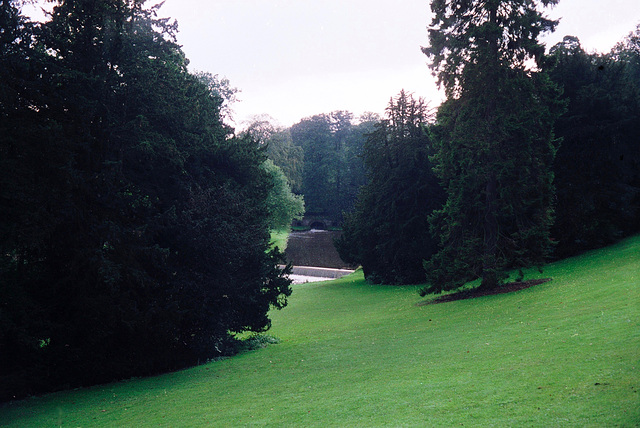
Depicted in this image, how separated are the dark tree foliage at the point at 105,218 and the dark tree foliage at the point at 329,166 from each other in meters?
85.9

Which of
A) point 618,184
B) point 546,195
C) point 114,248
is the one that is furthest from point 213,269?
point 618,184

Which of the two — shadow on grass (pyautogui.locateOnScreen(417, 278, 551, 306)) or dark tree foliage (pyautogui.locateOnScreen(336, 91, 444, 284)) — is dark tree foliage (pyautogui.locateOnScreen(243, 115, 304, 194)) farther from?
shadow on grass (pyautogui.locateOnScreen(417, 278, 551, 306))

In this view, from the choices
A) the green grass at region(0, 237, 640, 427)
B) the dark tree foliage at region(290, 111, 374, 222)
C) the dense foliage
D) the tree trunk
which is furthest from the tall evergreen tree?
the dark tree foliage at region(290, 111, 374, 222)

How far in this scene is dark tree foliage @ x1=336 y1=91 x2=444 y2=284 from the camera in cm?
3584

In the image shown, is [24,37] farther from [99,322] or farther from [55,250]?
[99,322]

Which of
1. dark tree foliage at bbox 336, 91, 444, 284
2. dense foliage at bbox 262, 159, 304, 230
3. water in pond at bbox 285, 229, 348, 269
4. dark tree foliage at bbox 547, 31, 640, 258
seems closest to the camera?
dark tree foliage at bbox 547, 31, 640, 258

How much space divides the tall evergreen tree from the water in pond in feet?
96.6

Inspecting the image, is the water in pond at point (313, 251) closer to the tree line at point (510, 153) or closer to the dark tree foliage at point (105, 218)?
the tree line at point (510, 153)

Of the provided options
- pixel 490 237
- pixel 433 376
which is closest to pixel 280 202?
pixel 490 237

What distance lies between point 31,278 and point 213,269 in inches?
208

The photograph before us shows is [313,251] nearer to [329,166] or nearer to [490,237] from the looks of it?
[329,166]

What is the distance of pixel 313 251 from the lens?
71.6 meters

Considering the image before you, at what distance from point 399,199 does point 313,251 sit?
36367 millimetres

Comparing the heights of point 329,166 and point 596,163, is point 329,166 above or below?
above
